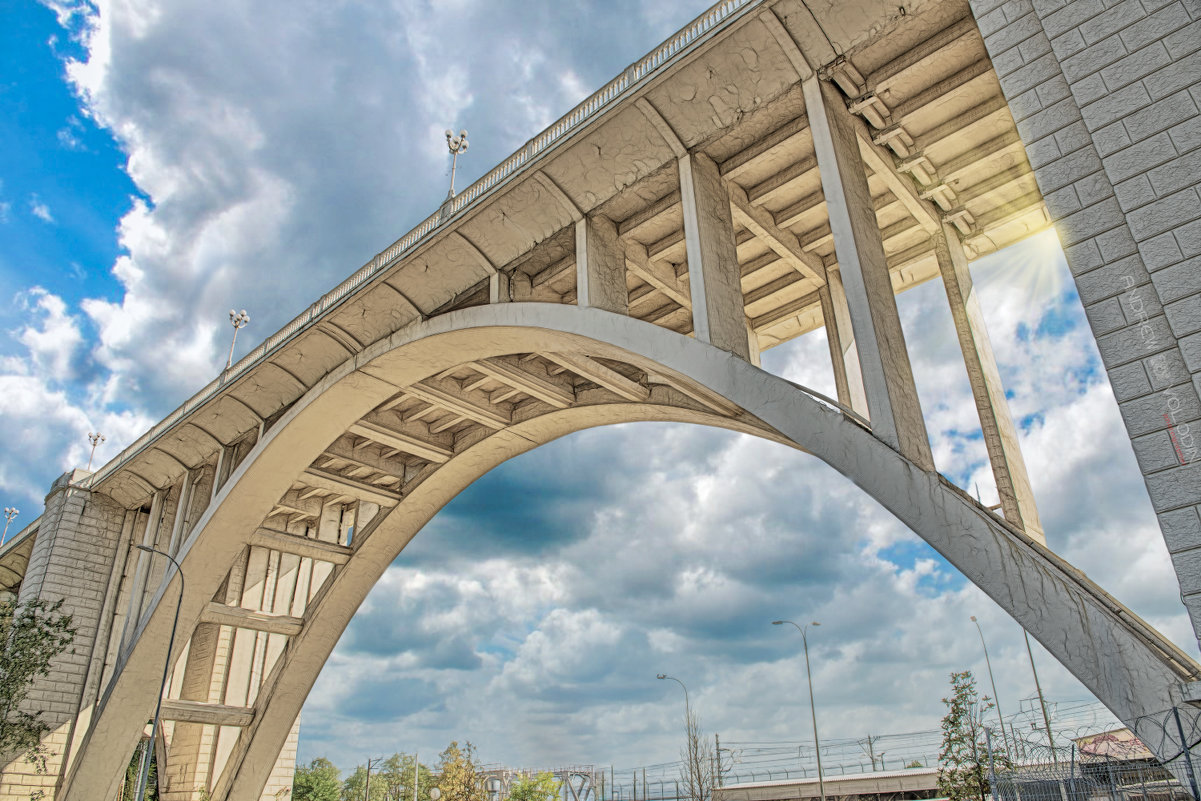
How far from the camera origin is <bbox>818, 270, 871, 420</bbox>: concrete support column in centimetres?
1627

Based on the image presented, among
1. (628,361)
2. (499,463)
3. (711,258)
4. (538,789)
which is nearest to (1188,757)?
(711,258)

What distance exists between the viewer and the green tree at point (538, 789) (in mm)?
43406

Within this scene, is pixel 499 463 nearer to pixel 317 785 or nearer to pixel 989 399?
pixel 989 399

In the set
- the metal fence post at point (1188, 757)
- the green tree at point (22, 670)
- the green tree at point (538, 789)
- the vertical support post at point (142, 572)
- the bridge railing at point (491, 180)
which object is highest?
the bridge railing at point (491, 180)

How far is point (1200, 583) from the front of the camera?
746 centimetres

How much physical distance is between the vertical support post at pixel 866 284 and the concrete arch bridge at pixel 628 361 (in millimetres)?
54

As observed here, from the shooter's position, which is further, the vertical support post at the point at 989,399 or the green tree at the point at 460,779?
the green tree at the point at 460,779

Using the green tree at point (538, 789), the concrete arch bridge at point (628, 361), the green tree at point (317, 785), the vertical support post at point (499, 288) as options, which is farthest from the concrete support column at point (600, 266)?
the green tree at point (317, 785)

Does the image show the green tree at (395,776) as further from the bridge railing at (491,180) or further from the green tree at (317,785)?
the bridge railing at (491,180)

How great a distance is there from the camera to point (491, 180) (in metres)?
A: 17.5

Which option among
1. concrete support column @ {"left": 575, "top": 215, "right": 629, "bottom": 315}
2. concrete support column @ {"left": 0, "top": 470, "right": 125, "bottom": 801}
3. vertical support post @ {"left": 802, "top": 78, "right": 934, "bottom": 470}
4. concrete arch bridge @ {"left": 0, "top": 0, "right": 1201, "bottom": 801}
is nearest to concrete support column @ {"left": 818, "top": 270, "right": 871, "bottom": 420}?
concrete arch bridge @ {"left": 0, "top": 0, "right": 1201, "bottom": 801}

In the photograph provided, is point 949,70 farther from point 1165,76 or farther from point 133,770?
point 133,770

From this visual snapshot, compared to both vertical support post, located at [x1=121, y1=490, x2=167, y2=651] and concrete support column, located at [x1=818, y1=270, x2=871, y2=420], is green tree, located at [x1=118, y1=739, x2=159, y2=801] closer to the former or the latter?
vertical support post, located at [x1=121, y1=490, x2=167, y2=651]

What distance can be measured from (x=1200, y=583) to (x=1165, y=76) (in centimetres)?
527
